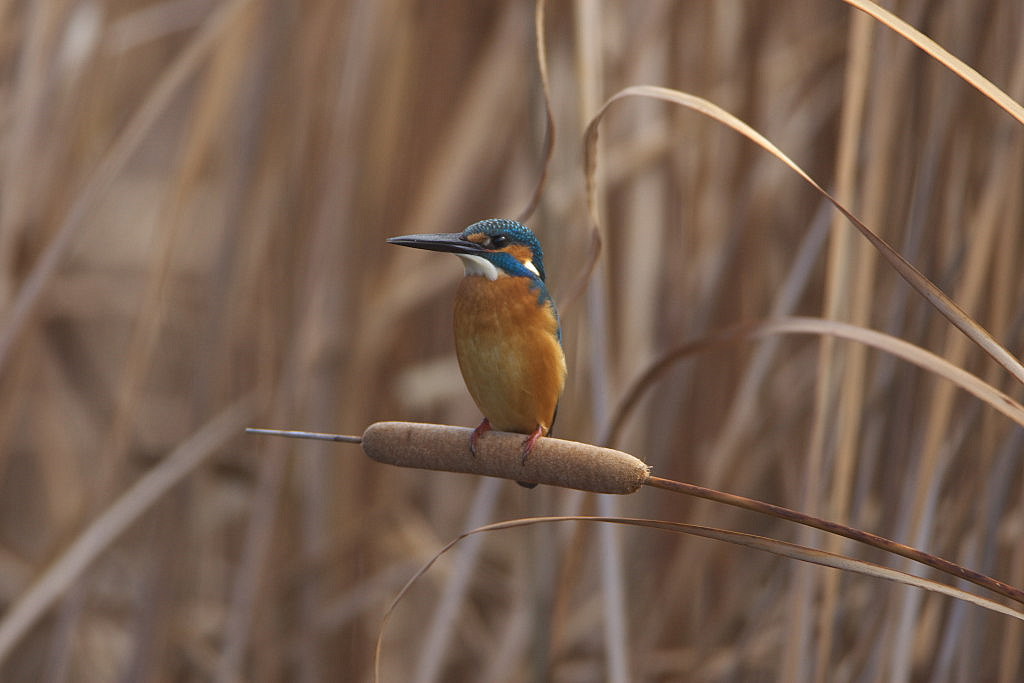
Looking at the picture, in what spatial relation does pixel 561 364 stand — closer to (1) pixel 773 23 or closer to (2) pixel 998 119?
(2) pixel 998 119

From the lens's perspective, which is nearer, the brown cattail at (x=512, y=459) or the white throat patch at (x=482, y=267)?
the brown cattail at (x=512, y=459)

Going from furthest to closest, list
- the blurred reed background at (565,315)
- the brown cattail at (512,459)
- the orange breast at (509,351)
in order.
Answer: the blurred reed background at (565,315)
the orange breast at (509,351)
the brown cattail at (512,459)

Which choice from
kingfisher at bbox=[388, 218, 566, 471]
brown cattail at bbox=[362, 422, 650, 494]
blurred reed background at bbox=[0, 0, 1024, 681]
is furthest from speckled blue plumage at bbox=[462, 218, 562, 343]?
blurred reed background at bbox=[0, 0, 1024, 681]

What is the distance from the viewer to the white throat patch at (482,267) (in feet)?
1.71

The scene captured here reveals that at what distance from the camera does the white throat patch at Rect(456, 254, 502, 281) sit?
0.52 m

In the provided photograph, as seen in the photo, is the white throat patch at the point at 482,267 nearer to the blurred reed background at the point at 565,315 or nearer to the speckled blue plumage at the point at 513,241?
the speckled blue plumage at the point at 513,241

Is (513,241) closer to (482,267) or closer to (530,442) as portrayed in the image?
(482,267)

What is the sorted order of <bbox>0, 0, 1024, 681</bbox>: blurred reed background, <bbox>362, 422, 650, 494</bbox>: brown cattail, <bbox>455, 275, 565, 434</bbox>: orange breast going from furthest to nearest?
<bbox>0, 0, 1024, 681</bbox>: blurred reed background
<bbox>455, 275, 565, 434</bbox>: orange breast
<bbox>362, 422, 650, 494</bbox>: brown cattail

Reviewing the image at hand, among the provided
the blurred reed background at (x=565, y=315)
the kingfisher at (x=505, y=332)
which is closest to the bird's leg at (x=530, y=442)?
the kingfisher at (x=505, y=332)

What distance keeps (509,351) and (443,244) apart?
7cm

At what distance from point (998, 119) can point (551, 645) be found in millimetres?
685

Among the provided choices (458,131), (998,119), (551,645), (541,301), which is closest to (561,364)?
(541,301)

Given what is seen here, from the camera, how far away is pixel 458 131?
4.58 ft

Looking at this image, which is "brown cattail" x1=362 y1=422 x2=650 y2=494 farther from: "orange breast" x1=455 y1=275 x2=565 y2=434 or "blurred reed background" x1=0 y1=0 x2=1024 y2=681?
"blurred reed background" x1=0 y1=0 x2=1024 y2=681
